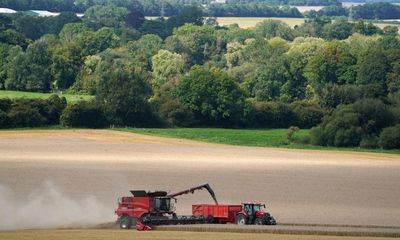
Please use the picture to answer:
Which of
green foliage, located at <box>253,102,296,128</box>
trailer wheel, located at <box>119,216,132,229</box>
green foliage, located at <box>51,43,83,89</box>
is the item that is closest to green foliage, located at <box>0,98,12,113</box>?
green foliage, located at <box>253,102,296,128</box>

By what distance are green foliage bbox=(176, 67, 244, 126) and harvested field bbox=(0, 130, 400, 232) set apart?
1458 cm

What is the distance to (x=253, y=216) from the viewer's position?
173 ft

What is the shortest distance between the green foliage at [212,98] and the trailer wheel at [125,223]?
61580 mm

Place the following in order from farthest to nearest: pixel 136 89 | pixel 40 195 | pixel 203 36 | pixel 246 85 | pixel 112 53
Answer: pixel 203 36 < pixel 112 53 < pixel 246 85 < pixel 136 89 < pixel 40 195

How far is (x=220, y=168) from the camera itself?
77.7 m

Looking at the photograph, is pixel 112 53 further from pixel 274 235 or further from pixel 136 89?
pixel 274 235

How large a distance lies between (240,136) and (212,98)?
12357mm

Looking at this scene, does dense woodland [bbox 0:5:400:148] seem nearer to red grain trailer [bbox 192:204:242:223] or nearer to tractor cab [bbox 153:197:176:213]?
red grain trailer [bbox 192:204:242:223]

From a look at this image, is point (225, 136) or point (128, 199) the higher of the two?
point (128, 199)

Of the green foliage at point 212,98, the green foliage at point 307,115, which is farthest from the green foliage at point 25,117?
the green foliage at point 307,115

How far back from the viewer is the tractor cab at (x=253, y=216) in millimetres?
52156

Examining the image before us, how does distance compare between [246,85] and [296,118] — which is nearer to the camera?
[296,118]

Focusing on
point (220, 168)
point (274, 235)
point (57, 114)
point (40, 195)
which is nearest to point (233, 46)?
point (57, 114)

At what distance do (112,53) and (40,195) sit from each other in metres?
99.3
